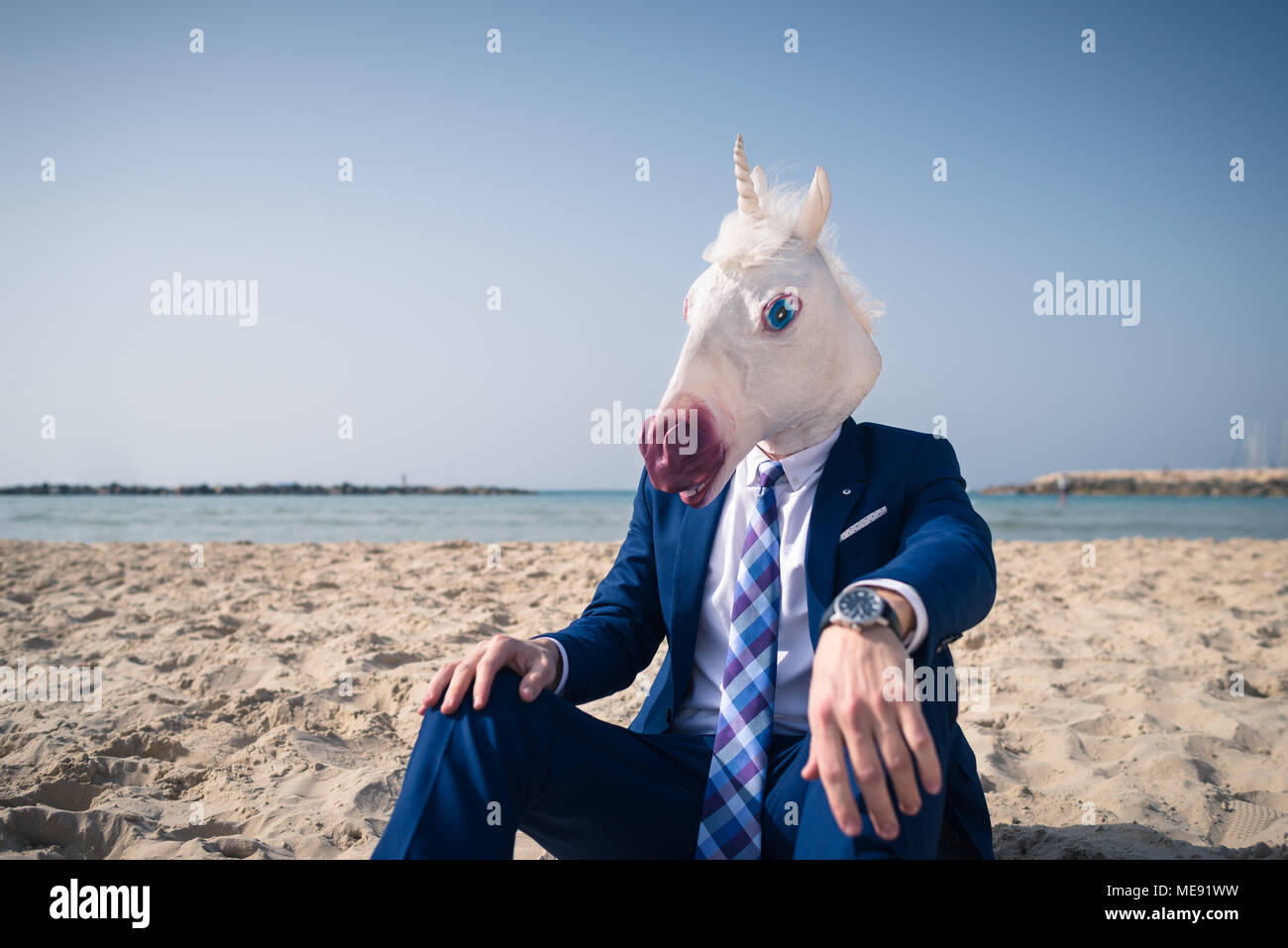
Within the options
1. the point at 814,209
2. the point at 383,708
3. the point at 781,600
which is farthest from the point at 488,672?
the point at 383,708

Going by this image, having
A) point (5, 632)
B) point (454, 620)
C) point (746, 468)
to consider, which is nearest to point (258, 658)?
point (454, 620)

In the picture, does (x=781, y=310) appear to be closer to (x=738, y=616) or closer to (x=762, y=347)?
(x=762, y=347)

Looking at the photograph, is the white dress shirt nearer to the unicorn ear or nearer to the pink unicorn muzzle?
the pink unicorn muzzle

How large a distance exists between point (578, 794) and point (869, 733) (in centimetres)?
56

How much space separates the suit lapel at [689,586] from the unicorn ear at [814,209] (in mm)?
558

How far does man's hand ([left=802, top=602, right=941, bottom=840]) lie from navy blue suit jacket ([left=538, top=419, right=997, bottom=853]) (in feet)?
0.55

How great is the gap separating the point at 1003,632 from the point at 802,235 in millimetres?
3840

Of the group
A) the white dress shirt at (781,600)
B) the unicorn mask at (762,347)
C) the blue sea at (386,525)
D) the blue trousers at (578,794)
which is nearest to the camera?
the blue trousers at (578,794)

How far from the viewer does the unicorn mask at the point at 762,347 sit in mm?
1367

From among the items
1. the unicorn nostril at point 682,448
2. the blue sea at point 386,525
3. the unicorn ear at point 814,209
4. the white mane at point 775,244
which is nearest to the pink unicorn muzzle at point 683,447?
the unicorn nostril at point 682,448

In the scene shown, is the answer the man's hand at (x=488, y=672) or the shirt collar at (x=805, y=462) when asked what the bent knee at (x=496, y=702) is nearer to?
the man's hand at (x=488, y=672)

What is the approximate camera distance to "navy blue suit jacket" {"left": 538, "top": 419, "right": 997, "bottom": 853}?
4.05 feet

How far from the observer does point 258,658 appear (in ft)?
12.4

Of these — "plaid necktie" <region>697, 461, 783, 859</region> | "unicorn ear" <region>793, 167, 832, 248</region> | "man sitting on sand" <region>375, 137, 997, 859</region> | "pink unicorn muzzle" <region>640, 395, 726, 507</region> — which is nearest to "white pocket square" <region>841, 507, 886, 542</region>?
"man sitting on sand" <region>375, 137, 997, 859</region>
